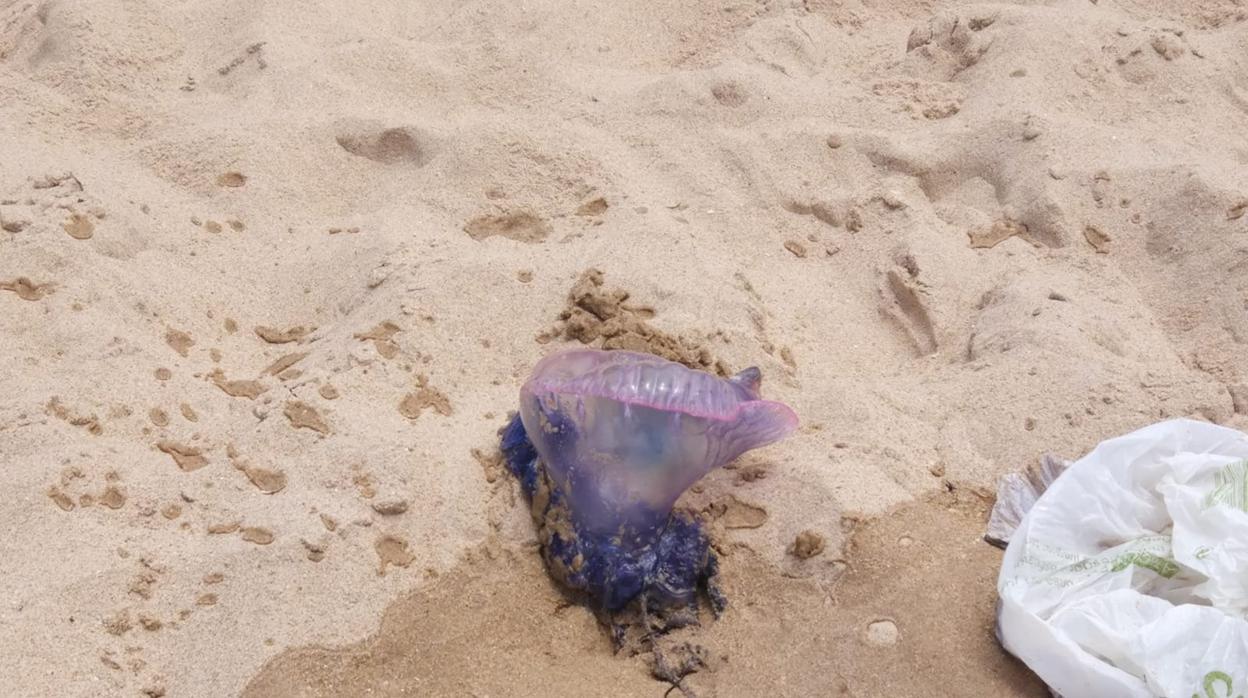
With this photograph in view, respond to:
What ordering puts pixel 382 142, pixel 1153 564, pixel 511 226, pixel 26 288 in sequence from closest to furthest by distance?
pixel 1153 564, pixel 26 288, pixel 511 226, pixel 382 142

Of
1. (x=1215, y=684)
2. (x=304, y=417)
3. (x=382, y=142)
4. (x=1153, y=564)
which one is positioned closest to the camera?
(x=1215, y=684)

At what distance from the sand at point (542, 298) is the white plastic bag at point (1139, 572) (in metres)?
0.11

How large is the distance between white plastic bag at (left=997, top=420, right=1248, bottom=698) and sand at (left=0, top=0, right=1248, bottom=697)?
4.3 inches

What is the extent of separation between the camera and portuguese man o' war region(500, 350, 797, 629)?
1.79 meters

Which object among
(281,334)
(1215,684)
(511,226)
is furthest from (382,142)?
(1215,684)

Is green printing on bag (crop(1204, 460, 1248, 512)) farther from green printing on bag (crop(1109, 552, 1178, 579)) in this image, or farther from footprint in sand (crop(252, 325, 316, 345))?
footprint in sand (crop(252, 325, 316, 345))

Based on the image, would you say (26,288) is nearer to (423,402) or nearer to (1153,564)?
(423,402)

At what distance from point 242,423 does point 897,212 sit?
1507 millimetres

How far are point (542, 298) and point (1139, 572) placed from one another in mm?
1178

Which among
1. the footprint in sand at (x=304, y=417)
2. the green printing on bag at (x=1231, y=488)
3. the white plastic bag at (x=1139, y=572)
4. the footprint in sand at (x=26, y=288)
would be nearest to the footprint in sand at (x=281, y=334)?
the footprint in sand at (x=304, y=417)

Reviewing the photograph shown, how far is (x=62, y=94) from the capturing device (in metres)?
2.96

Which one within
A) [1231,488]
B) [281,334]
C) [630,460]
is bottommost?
[281,334]

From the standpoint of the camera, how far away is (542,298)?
234cm

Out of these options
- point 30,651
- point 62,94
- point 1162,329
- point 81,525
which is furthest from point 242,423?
point 1162,329
